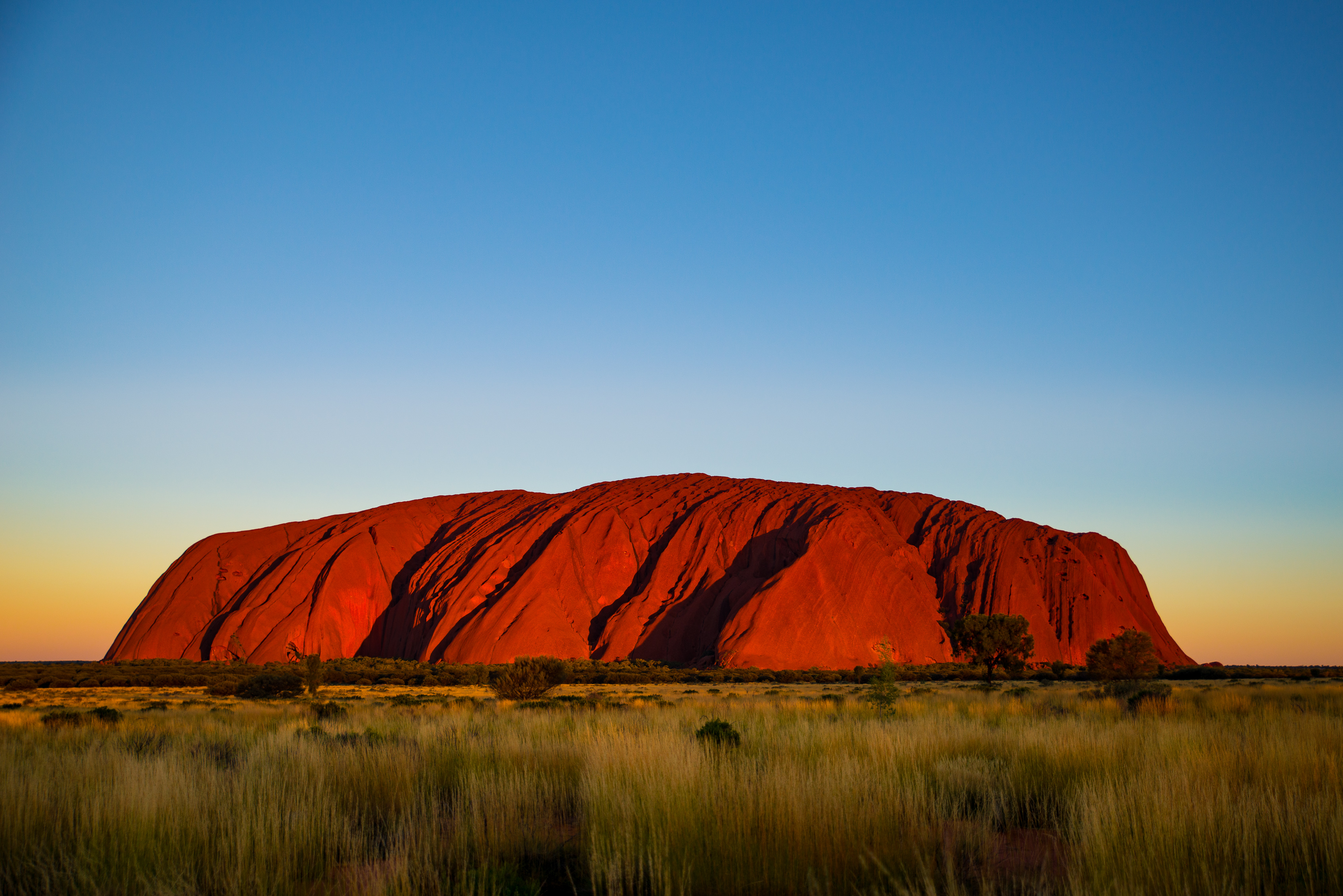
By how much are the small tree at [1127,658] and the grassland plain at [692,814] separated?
132 feet

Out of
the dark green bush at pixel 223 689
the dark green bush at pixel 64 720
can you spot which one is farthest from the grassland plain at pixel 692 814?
the dark green bush at pixel 223 689

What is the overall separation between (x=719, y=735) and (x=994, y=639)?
139 feet

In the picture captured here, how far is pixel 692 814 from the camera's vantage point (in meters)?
5.15

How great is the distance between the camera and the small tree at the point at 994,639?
1875 inches

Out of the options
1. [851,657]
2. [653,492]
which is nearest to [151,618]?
[653,492]

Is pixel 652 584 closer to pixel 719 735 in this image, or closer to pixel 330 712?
pixel 330 712

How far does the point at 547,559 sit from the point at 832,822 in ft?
256

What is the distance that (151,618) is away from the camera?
85750 mm

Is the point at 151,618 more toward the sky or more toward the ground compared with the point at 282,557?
more toward the ground

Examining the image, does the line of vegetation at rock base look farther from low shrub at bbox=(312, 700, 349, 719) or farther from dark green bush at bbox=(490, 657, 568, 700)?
low shrub at bbox=(312, 700, 349, 719)

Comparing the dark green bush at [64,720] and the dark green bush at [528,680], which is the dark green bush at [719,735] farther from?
the dark green bush at [528,680]

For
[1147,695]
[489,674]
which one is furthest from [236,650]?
[1147,695]

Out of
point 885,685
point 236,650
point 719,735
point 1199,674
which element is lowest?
point 1199,674

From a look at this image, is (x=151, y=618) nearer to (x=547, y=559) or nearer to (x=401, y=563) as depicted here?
(x=401, y=563)
